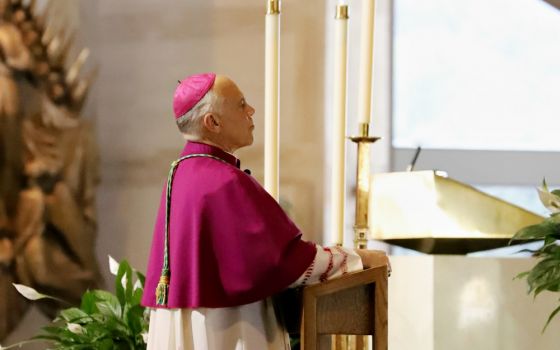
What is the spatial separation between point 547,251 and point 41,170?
2208 mm

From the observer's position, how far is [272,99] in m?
3.44

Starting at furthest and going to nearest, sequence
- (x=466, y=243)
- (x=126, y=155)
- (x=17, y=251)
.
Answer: (x=126, y=155)
(x=17, y=251)
(x=466, y=243)

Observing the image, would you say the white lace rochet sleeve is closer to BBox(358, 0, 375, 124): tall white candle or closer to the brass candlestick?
the brass candlestick

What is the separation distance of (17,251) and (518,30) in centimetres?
268

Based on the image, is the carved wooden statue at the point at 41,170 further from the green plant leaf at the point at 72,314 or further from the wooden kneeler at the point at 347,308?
the wooden kneeler at the point at 347,308

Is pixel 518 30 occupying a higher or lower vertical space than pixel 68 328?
higher

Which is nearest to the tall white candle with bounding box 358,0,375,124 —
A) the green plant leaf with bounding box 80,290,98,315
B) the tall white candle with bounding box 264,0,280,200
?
the tall white candle with bounding box 264,0,280,200

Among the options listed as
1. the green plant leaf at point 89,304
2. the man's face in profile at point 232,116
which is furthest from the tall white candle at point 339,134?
the green plant leaf at point 89,304

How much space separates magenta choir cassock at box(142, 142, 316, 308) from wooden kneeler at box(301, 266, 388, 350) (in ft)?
0.27

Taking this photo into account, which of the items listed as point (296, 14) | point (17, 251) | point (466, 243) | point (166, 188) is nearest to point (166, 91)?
point (296, 14)

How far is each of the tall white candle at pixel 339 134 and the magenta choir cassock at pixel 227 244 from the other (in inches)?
23.1

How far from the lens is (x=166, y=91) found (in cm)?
495

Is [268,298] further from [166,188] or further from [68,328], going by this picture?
[68,328]

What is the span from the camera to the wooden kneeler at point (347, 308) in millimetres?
2660
